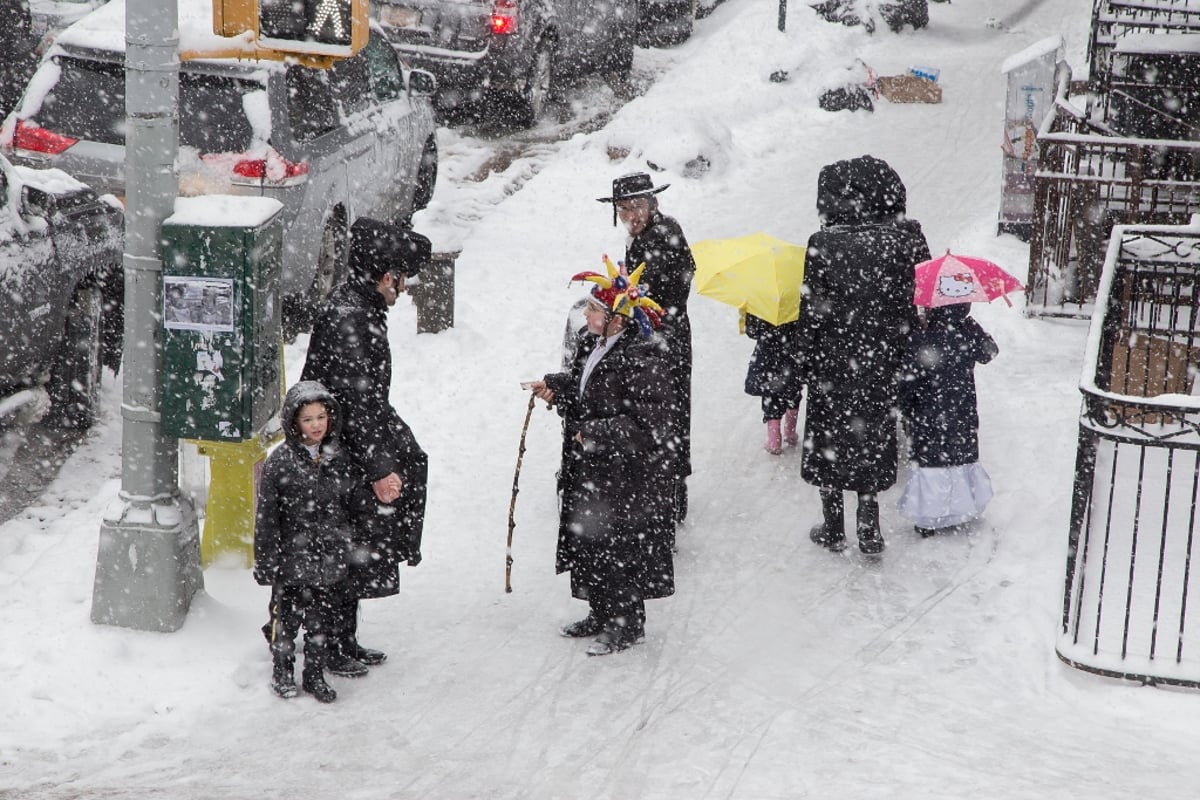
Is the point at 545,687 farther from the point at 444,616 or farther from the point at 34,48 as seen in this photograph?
the point at 34,48

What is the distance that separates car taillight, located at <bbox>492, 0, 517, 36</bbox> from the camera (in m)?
15.5

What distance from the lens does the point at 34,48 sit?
52.6 ft

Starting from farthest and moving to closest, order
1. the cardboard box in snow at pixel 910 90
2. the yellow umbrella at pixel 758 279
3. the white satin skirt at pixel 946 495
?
1. the cardboard box in snow at pixel 910 90
2. the yellow umbrella at pixel 758 279
3. the white satin skirt at pixel 946 495

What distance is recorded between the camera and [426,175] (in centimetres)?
1330

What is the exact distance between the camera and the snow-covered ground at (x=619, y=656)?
18.4 ft

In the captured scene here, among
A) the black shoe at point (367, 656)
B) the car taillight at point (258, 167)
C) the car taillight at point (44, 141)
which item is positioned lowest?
the black shoe at point (367, 656)

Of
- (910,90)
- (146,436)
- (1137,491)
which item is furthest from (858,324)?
(910,90)

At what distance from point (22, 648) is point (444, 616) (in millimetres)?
1759

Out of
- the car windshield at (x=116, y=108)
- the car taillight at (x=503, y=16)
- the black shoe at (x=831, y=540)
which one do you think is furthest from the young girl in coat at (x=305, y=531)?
the car taillight at (x=503, y=16)

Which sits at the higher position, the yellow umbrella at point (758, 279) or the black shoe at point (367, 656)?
the yellow umbrella at point (758, 279)

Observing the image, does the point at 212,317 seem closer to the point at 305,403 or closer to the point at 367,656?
the point at 305,403

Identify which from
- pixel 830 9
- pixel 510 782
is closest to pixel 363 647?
pixel 510 782

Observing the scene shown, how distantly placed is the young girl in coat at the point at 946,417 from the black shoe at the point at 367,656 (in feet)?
9.26

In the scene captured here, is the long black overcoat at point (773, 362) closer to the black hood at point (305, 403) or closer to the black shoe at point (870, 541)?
the black shoe at point (870, 541)
